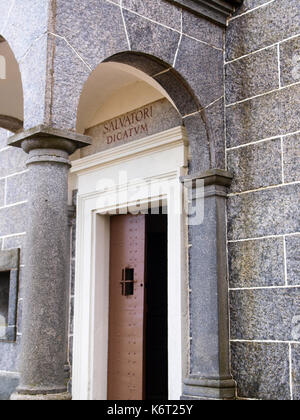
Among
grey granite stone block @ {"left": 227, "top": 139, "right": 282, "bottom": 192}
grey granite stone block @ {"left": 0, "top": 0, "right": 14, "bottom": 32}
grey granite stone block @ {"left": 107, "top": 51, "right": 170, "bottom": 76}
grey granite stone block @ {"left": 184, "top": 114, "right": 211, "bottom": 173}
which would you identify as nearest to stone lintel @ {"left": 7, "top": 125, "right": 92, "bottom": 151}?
grey granite stone block @ {"left": 107, "top": 51, "right": 170, "bottom": 76}

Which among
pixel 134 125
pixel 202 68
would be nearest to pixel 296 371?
pixel 202 68

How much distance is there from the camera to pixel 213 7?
4777 millimetres

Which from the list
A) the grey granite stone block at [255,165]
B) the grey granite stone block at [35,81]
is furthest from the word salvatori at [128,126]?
the grey granite stone block at [35,81]

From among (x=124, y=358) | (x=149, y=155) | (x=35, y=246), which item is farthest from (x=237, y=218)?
(x=124, y=358)

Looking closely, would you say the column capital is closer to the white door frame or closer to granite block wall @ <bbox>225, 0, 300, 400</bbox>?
granite block wall @ <bbox>225, 0, 300, 400</bbox>

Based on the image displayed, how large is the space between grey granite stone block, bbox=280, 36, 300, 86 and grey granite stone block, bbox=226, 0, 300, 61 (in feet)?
0.26

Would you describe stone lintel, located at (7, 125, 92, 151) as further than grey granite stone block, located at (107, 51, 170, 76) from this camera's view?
No

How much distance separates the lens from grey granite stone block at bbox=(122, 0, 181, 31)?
431 centimetres

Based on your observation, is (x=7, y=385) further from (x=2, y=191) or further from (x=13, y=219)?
(x=2, y=191)

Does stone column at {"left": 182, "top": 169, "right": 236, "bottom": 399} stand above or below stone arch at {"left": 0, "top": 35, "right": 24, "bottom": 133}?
below

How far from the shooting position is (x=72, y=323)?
612 centimetres

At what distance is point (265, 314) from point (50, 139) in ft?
6.60

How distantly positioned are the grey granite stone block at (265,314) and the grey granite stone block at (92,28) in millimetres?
2050

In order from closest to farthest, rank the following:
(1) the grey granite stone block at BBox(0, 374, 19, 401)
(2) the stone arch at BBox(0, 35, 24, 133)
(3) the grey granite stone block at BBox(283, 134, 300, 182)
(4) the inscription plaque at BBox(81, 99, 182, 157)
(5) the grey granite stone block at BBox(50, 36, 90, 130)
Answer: (5) the grey granite stone block at BBox(50, 36, 90, 130) → (3) the grey granite stone block at BBox(283, 134, 300, 182) → (2) the stone arch at BBox(0, 35, 24, 133) → (4) the inscription plaque at BBox(81, 99, 182, 157) → (1) the grey granite stone block at BBox(0, 374, 19, 401)
